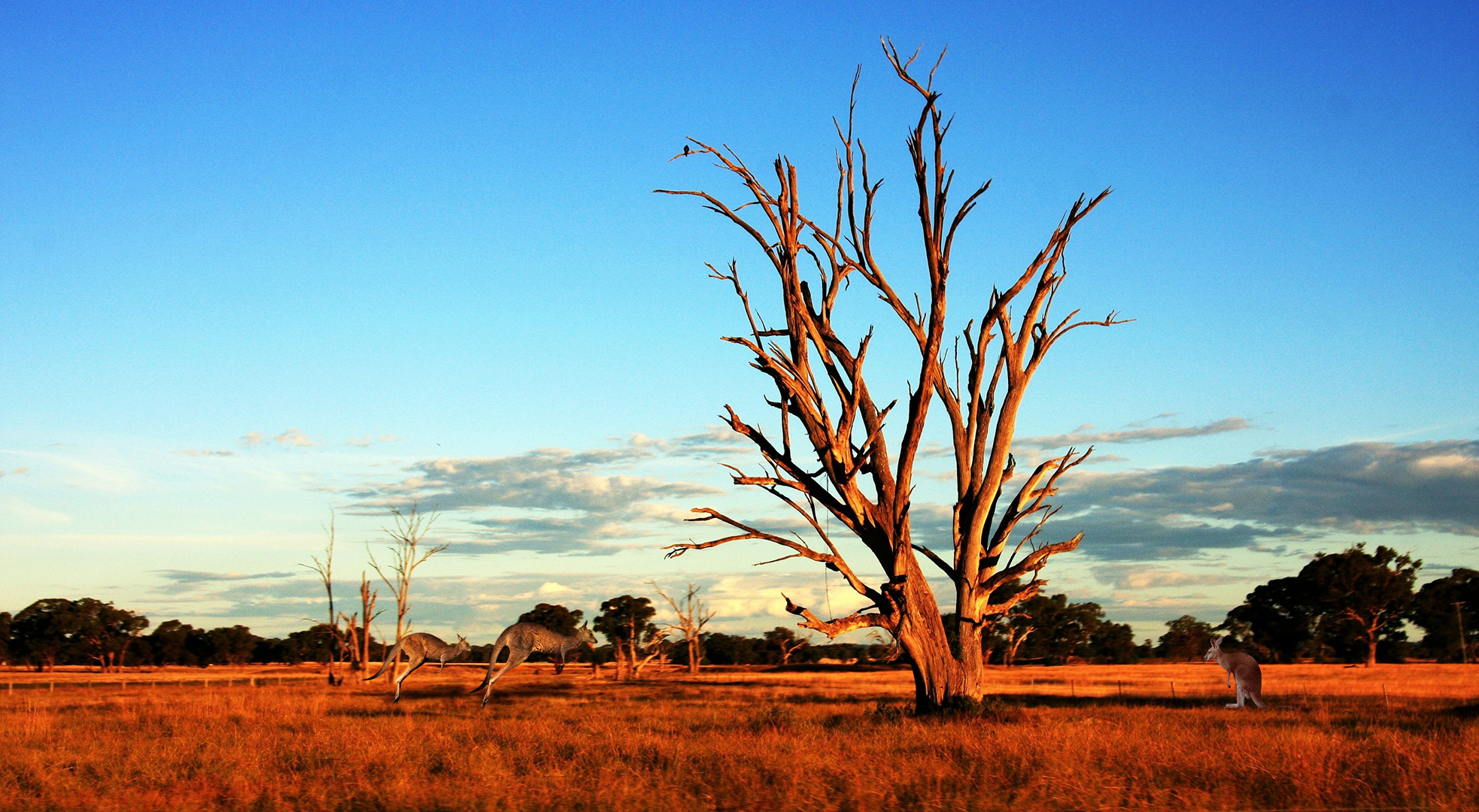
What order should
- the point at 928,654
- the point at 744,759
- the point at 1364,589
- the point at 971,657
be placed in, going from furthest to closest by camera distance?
1. the point at 1364,589
2. the point at 971,657
3. the point at 928,654
4. the point at 744,759

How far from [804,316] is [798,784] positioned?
10.2 metres

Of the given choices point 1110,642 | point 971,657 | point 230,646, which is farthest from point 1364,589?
point 230,646

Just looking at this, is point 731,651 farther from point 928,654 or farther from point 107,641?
point 928,654

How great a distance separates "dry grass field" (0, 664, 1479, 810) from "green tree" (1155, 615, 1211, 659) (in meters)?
72.5

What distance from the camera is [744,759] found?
12.5 metres

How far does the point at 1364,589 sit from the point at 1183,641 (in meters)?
29.5

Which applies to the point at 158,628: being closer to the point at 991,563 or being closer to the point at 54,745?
the point at 54,745

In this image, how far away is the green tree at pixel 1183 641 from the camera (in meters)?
91.6

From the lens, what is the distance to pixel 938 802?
9.64 meters

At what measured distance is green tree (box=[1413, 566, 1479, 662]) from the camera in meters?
69.2

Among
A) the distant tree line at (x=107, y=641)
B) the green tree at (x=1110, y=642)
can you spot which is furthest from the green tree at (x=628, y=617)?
the green tree at (x=1110, y=642)

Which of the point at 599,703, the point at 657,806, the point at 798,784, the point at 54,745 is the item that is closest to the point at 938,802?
the point at 798,784

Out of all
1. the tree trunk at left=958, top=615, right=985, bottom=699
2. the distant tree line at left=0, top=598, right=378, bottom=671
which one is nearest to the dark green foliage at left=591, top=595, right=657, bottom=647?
the distant tree line at left=0, top=598, right=378, bottom=671

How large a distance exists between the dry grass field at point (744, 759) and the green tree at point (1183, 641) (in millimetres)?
72529
